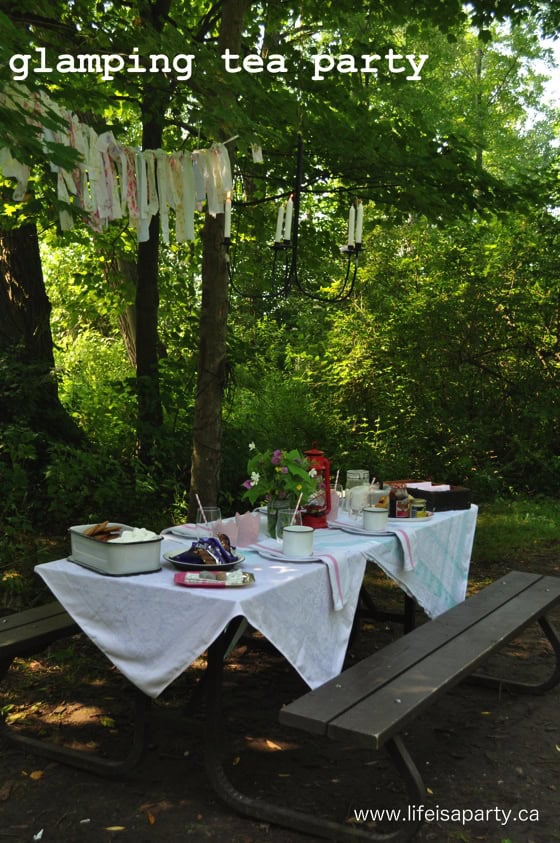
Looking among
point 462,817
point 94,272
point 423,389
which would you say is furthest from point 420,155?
point 462,817

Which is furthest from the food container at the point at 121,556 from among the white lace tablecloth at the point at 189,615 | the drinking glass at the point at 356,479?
the drinking glass at the point at 356,479

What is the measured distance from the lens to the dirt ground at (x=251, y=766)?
2.82m

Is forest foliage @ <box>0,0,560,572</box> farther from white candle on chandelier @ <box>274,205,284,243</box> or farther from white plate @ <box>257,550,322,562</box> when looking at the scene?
white plate @ <box>257,550,322,562</box>

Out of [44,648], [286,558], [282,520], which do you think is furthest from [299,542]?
[44,648]

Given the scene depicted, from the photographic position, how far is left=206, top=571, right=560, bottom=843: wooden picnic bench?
250 centimetres

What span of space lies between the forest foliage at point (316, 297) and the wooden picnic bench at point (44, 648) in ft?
6.64

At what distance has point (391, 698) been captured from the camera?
2.68 m

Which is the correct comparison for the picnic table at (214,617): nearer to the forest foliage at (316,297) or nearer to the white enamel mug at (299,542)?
the white enamel mug at (299,542)

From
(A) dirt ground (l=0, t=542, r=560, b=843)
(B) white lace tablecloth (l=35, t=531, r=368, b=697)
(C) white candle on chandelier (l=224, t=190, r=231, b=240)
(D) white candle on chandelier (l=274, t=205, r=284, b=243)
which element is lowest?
(A) dirt ground (l=0, t=542, r=560, b=843)

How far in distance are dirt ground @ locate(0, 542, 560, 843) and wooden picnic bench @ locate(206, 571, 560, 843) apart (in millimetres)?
117

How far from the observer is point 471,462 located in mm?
9516

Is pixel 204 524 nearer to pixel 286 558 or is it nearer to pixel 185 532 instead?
pixel 185 532

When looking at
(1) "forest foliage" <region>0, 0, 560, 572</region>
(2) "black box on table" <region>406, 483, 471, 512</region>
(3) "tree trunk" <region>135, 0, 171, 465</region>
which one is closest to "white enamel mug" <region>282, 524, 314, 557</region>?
(2) "black box on table" <region>406, 483, 471, 512</region>

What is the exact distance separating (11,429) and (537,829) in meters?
4.79
